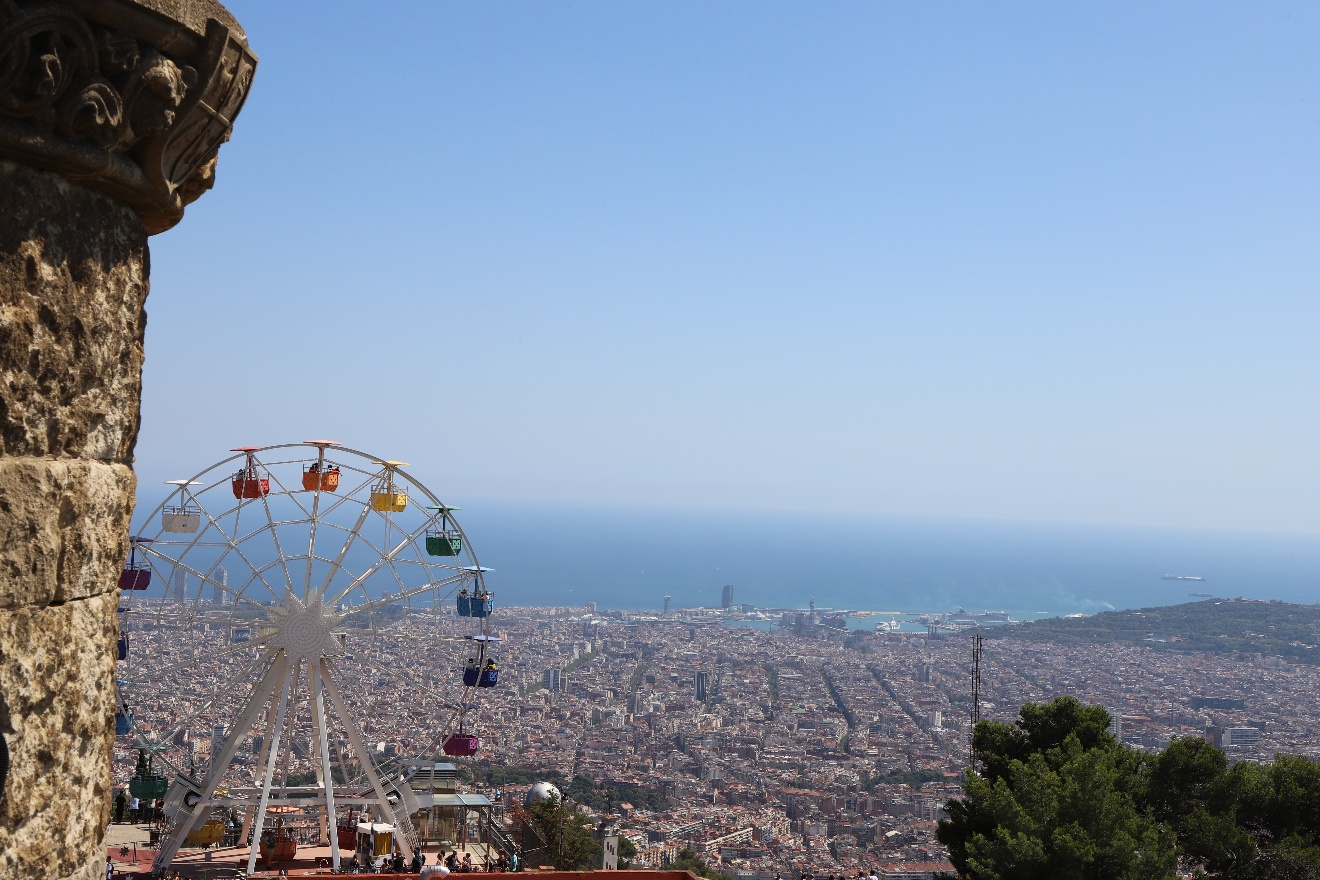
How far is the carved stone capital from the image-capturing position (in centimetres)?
194

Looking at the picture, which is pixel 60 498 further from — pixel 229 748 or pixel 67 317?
pixel 229 748

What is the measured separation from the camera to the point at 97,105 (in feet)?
6.68

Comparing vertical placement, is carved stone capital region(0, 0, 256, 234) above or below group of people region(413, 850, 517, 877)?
above

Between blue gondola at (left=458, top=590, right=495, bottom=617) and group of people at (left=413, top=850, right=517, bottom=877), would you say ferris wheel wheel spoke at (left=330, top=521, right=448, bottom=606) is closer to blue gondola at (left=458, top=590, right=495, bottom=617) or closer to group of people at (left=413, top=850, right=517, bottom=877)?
blue gondola at (left=458, top=590, right=495, bottom=617)

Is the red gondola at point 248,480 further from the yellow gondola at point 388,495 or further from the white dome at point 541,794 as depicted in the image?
the white dome at point 541,794

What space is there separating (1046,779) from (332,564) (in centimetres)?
1045

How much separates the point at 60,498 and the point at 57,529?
59mm

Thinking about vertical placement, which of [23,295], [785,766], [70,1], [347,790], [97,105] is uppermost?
[70,1]

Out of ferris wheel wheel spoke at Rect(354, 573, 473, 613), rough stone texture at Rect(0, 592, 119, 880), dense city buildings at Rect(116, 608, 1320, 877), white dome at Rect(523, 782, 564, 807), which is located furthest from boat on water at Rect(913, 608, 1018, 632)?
rough stone texture at Rect(0, 592, 119, 880)

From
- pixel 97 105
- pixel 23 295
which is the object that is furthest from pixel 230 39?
pixel 23 295

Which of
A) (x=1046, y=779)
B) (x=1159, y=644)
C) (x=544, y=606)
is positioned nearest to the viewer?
(x=1046, y=779)

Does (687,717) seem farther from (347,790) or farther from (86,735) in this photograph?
(86,735)

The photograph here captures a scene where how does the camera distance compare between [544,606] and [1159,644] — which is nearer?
[1159,644]

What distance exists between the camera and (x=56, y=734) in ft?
6.77
